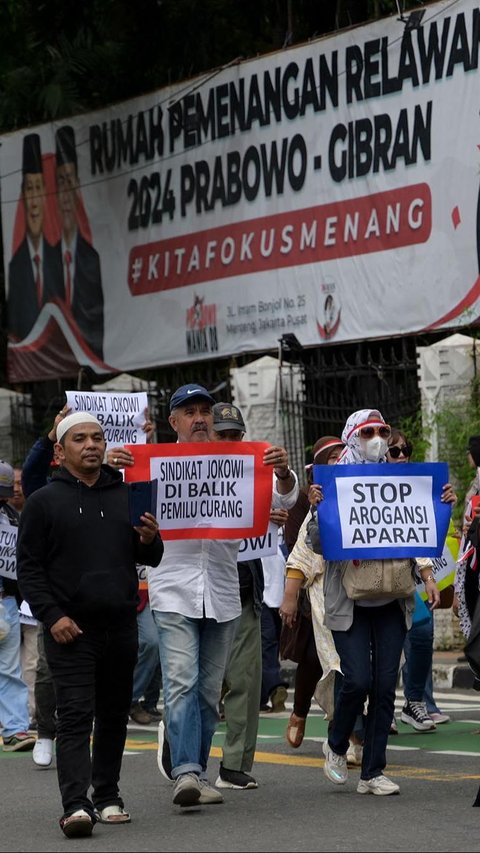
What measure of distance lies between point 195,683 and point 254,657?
99cm

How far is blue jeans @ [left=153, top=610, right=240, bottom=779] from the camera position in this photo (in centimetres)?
852

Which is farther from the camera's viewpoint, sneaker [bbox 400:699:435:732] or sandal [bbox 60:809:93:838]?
sneaker [bbox 400:699:435:732]

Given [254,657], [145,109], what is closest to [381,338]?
[145,109]

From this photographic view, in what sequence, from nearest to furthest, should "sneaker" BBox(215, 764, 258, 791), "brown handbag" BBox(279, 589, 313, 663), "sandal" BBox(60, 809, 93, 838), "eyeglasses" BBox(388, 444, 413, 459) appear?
1. "sandal" BBox(60, 809, 93, 838)
2. "sneaker" BBox(215, 764, 258, 791)
3. "brown handbag" BBox(279, 589, 313, 663)
4. "eyeglasses" BBox(388, 444, 413, 459)

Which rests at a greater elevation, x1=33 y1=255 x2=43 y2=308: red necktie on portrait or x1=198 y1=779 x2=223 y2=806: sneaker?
x1=33 y1=255 x2=43 y2=308: red necktie on portrait

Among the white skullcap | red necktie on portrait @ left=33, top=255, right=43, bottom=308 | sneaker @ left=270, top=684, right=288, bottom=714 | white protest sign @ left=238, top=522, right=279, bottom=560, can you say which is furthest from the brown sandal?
red necktie on portrait @ left=33, top=255, right=43, bottom=308

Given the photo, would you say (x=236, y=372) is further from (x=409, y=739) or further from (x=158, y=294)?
(x=409, y=739)

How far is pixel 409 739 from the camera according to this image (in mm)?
11375

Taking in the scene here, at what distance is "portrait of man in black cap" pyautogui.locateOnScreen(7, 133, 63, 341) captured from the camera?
2544cm

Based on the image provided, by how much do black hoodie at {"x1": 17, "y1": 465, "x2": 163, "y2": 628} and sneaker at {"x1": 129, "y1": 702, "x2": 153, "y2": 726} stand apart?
4.66 metres

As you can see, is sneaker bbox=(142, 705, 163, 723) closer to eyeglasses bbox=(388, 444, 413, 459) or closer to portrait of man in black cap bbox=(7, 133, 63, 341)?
eyeglasses bbox=(388, 444, 413, 459)

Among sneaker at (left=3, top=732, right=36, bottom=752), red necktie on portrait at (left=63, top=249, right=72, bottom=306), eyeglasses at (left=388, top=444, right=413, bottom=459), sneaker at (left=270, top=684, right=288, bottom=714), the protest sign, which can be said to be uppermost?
red necktie on portrait at (left=63, top=249, right=72, bottom=306)

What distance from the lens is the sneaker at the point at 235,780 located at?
9.27 m

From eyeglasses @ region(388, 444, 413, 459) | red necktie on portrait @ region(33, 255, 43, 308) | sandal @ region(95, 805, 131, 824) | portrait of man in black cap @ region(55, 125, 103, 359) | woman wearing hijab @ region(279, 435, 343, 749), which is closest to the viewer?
sandal @ region(95, 805, 131, 824)
